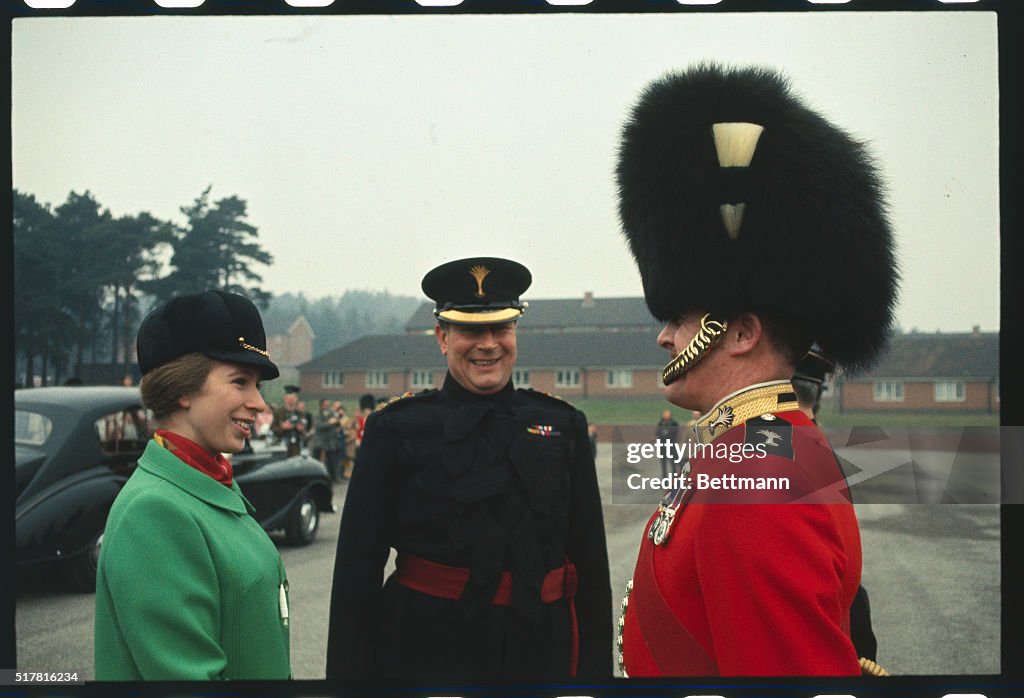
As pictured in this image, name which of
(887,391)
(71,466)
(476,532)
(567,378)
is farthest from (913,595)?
(71,466)

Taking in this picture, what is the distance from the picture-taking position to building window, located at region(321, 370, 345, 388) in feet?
10.6

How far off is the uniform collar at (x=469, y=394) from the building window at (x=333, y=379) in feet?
2.44

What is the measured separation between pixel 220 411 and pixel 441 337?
823 mm

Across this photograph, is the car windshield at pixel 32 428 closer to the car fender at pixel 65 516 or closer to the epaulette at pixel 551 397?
the car fender at pixel 65 516

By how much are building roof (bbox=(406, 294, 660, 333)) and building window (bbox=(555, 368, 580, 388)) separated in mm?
157

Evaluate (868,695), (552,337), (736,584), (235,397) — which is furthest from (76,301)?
(868,695)

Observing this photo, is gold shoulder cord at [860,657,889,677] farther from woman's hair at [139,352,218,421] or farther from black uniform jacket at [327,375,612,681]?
woman's hair at [139,352,218,421]

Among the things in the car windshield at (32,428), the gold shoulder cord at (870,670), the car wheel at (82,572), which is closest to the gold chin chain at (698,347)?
the gold shoulder cord at (870,670)

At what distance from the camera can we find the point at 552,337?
2.67 meters

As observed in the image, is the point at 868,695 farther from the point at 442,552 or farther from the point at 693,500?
the point at 442,552

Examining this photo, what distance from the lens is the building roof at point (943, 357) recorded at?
2492 millimetres

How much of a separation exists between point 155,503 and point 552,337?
4.18ft

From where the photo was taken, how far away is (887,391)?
2666 millimetres

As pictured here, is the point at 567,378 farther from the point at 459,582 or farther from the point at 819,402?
the point at 819,402
